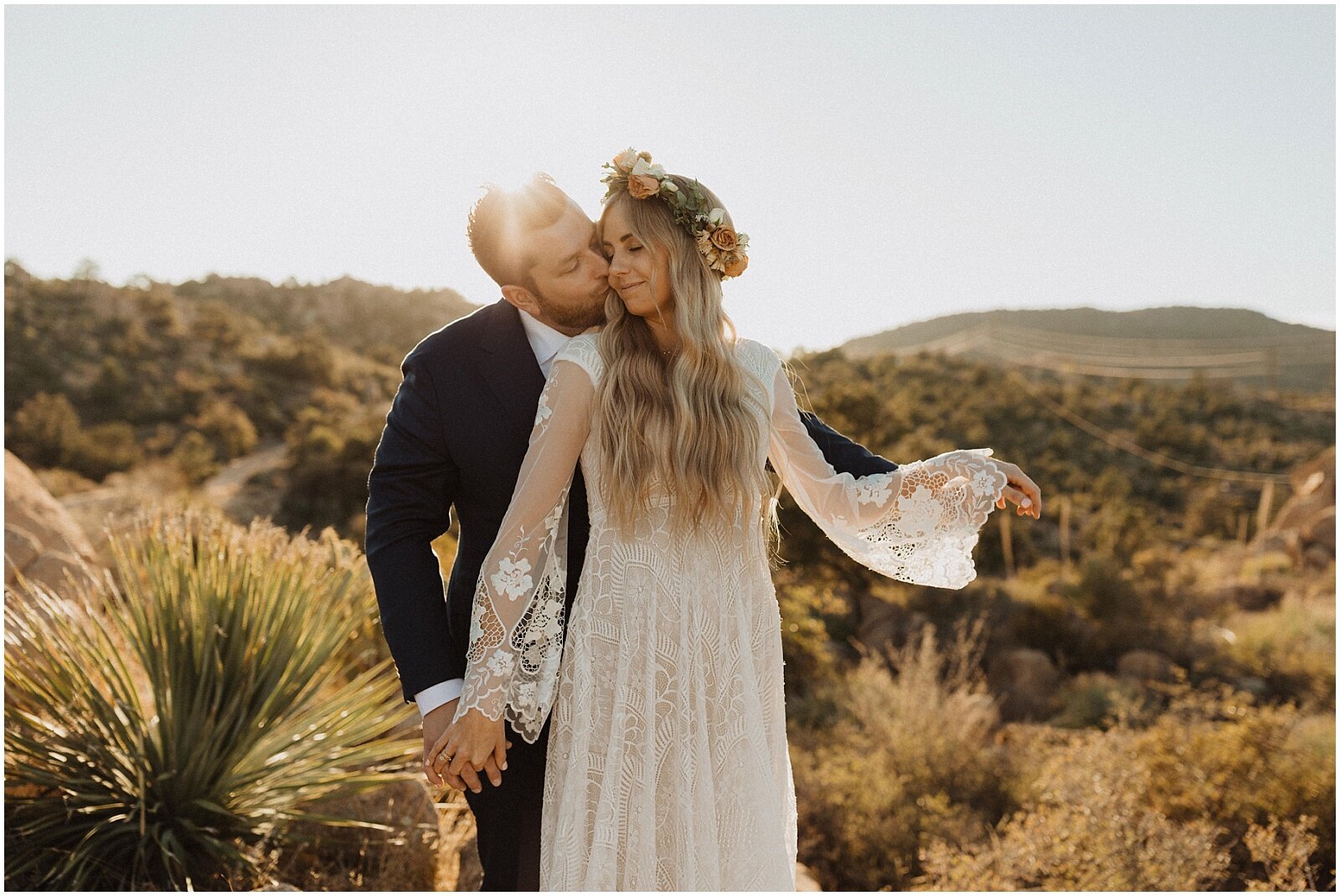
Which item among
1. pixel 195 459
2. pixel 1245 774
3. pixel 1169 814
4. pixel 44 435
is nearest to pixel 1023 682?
pixel 1245 774

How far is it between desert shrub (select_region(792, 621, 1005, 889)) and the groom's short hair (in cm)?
452

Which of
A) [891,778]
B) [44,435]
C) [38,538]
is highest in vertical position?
[44,435]

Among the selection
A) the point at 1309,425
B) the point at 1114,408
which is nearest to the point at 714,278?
the point at 1114,408

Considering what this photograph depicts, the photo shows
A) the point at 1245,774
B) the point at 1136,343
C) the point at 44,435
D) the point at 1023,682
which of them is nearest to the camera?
the point at 1245,774

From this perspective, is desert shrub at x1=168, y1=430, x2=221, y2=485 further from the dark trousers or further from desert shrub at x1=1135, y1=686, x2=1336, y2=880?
the dark trousers

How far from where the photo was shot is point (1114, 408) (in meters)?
27.6

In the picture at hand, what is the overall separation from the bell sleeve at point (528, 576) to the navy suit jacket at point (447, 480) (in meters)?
0.12

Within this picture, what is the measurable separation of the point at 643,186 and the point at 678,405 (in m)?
0.50

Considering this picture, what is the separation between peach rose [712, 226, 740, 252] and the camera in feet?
6.82

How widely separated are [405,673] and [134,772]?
8.21 ft

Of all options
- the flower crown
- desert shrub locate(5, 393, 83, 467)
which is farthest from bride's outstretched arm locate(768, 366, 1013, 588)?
desert shrub locate(5, 393, 83, 467)

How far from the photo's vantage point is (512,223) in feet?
7.00

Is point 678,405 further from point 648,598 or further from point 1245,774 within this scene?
point 1245,774

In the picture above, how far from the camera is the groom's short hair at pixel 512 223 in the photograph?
210 cm
